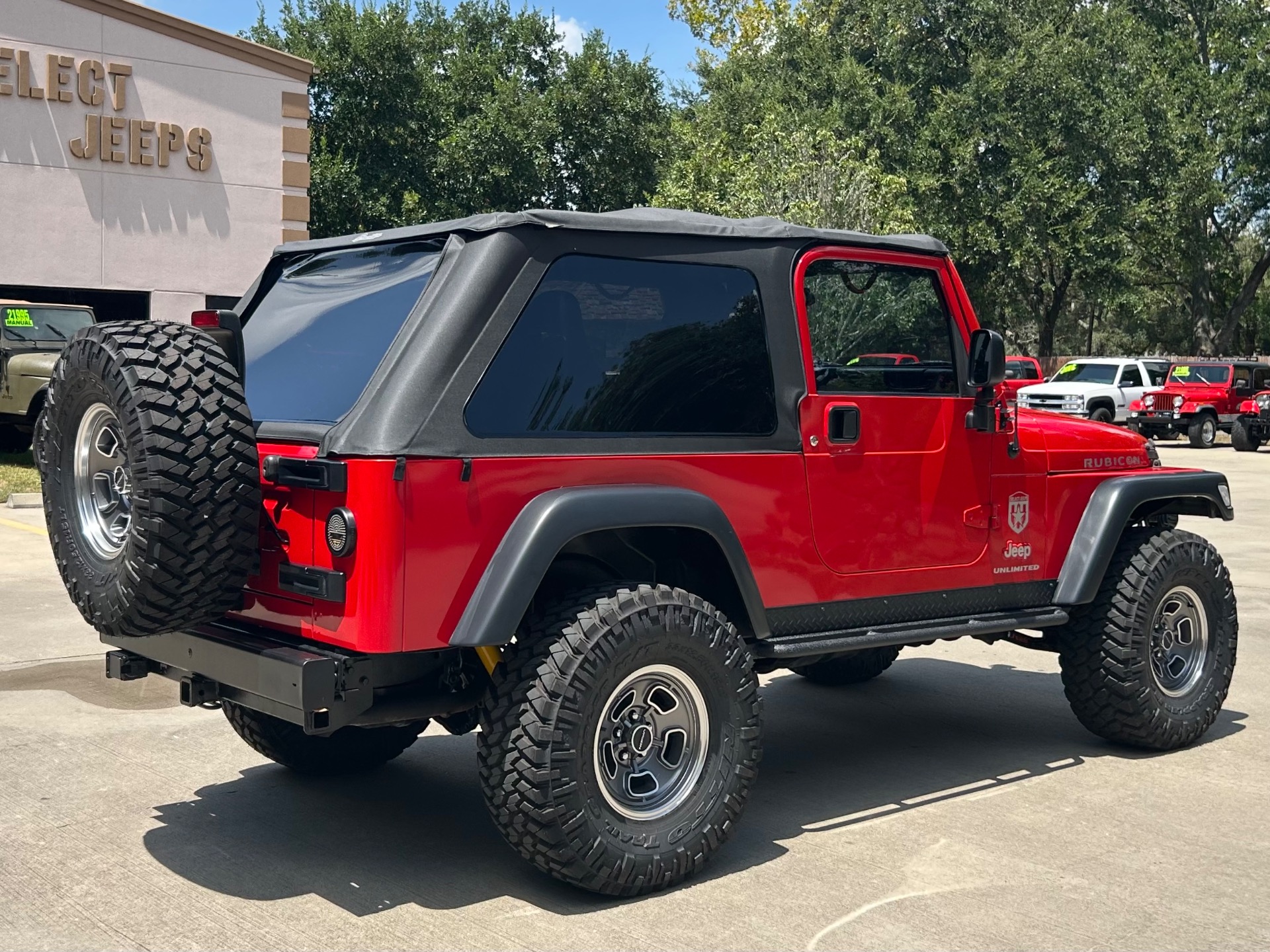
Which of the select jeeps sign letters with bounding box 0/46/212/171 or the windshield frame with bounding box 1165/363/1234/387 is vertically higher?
the select jeeps sign letters with bounding box 0/46/212/171

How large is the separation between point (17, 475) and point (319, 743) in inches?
527

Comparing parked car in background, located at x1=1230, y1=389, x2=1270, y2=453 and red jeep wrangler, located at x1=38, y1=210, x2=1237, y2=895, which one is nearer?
red jeep wrangler, located at x1=38, y1=210, x2=1237, y2=895

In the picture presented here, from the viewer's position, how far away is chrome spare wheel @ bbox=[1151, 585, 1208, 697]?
621 cm

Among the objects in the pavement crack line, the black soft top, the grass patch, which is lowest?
the pavement crack line

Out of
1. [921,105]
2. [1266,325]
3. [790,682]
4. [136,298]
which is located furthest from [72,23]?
[1266,325]

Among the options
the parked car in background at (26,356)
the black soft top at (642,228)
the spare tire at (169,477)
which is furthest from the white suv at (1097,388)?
the spare tire at (169,477)

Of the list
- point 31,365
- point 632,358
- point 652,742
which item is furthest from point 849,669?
point 31,365

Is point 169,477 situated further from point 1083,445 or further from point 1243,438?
point 1243,438

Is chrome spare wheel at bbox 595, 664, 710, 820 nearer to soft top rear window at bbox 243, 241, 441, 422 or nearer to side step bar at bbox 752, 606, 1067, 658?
side step bar at bbox 752, 606, 1067, 658

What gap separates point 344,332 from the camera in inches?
189

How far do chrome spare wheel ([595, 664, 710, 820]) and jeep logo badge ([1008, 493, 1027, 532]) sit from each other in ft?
6.18

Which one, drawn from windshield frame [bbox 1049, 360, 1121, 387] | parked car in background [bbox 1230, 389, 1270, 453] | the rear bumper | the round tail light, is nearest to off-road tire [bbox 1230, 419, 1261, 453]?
parked car in background [bbox 1230, 389, 1270, 453]

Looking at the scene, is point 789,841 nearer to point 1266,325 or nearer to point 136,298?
point 136,298

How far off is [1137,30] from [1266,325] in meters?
21.8
